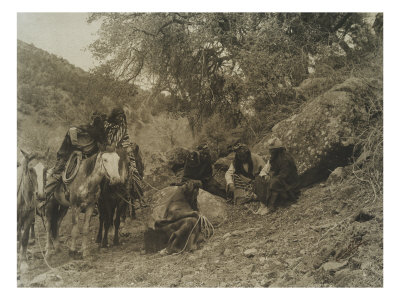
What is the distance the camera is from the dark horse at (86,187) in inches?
278

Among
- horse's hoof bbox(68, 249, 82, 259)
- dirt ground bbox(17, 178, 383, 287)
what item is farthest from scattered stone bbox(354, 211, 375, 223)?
horse's hoof bbox(68, 249, 82, 259)

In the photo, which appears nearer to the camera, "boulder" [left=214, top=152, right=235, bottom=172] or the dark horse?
the dark horse

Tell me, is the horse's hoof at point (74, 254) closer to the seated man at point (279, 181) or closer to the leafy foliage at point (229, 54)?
the leafy foliage at point (229, 54)

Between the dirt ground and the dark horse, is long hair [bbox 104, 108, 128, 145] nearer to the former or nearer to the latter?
the dark horse

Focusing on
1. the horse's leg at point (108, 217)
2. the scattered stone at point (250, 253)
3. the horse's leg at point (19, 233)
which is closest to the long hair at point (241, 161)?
the scattered stone at point (250, 253)

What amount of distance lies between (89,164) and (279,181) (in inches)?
107

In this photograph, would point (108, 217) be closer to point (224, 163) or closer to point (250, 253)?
point (224, 163)

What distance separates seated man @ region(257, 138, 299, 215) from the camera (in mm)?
7055

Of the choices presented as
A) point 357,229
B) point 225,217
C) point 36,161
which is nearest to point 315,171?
point 357,229

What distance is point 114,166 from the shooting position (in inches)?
281

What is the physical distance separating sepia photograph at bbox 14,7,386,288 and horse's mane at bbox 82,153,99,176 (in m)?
0.02

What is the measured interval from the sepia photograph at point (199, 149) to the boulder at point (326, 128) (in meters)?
0.02

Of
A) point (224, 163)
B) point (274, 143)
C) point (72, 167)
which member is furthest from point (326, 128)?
point (72, 167)

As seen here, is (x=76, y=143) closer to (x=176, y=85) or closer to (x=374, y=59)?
(x=176, y=85)
